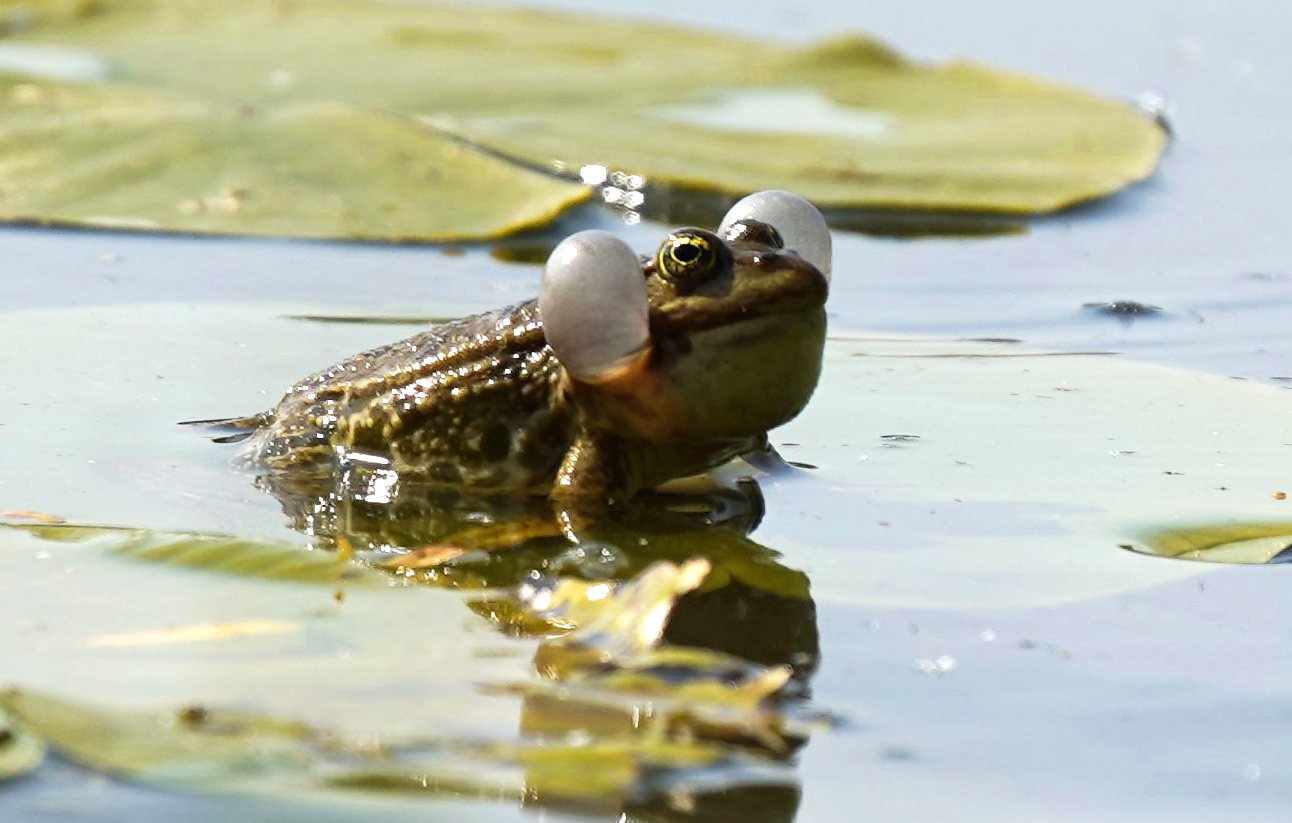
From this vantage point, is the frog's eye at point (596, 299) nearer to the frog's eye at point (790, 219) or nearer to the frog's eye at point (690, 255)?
the frog's eye at point (690, 255)

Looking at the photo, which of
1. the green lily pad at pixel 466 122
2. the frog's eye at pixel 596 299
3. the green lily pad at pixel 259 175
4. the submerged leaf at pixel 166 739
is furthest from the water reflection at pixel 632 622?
the green lily pad at pixel 466 122

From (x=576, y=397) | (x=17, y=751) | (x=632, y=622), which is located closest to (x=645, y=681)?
(x=632, y=622)

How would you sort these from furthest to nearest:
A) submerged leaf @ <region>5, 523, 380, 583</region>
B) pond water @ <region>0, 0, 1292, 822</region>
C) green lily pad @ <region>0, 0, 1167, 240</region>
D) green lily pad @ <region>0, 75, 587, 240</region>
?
green lily pad @ <region>0, 0, 1167, 240</region> < green lily pad @ <region>0, 75, 587, 240</region> < submerged leaf @ <region>5, 523, 380, 583</region> < pond water @ <region>0, 0, 1292, 822</region>

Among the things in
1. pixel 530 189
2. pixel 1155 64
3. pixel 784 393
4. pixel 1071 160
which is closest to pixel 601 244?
pixel 784 393

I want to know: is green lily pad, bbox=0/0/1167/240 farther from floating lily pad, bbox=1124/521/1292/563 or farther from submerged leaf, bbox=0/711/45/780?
submerged leaf, bbox=0/711/45/780

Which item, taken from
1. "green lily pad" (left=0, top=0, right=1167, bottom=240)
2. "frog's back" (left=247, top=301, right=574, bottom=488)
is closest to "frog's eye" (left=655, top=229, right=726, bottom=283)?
"frog's back" (left=247, top=301, right=574, bottom=488)

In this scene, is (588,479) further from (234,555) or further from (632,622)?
(632,622)
